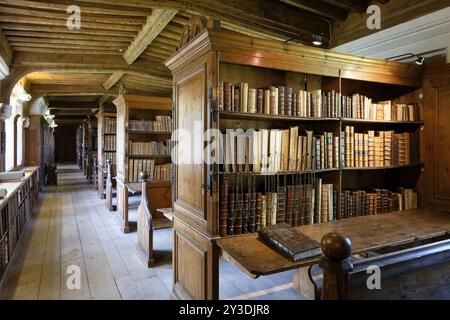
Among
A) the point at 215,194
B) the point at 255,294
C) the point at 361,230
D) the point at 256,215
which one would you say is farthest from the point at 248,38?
the point at 255,294

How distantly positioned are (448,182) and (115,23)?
409 centimetres

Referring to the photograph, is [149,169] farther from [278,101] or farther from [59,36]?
[278,101]

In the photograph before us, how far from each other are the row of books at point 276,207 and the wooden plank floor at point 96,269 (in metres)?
0.87

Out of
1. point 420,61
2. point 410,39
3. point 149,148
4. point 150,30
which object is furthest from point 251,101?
point 149,148

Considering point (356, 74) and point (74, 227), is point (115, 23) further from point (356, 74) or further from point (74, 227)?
point (74, 227)

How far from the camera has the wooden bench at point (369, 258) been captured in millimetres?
1328

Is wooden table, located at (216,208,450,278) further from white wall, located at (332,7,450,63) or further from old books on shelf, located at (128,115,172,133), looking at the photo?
old books on shelf, located at (128,115,172,133)

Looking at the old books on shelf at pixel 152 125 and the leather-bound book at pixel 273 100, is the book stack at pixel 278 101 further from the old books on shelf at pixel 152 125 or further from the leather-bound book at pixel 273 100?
the old books on shelf at pixel 152 125

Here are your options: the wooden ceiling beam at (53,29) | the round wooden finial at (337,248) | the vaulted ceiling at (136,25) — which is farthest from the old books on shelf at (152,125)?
the round wooden finial at (337,248)

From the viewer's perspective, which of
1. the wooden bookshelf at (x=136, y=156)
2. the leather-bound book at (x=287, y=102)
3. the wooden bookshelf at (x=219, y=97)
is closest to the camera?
the wooden bookshelf at (x=219, y=97)

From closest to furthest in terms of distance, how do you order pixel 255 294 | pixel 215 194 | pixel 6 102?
1. pixel 215 194
2. pixel 255 294
3. pixel 6 102

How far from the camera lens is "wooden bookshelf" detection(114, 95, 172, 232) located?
4.89 m

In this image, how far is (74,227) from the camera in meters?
5.01

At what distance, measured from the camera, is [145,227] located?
12.1 ft
